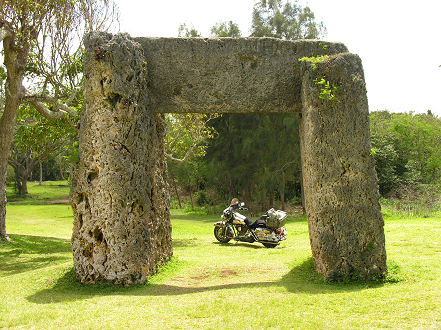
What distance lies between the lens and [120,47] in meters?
6.80

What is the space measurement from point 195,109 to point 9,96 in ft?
22.9

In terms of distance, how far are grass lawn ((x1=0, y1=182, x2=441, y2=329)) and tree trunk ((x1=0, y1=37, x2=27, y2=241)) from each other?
3.00 m

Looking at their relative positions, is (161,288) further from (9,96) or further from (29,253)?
(9,96)

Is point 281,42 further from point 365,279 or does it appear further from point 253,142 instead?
point 253,142

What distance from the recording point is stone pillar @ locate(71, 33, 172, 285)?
6.54m

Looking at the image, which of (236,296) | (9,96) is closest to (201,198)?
(9,96)

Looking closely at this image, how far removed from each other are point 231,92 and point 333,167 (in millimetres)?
2154

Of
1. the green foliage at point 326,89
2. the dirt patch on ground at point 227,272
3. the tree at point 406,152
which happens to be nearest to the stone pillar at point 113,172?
the dirt patch on ground at point 227,272

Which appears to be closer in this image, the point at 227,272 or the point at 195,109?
the point at 195,109

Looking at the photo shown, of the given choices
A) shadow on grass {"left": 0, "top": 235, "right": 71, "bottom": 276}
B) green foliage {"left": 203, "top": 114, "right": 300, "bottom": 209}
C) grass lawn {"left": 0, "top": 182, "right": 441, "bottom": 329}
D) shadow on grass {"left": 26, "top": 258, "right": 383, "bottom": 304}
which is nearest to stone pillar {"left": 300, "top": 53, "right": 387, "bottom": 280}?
shadow on grass {"left": 26, "top": 258, "right": 383, "bottom": 304}

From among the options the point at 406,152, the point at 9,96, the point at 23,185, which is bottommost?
the point at 23,185

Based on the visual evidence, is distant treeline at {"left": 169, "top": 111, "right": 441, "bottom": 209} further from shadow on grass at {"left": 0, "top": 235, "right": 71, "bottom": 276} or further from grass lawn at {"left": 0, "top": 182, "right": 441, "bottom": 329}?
grass lawn at {"left": 0, "top": 182, "right": 441, "bottom": 329}

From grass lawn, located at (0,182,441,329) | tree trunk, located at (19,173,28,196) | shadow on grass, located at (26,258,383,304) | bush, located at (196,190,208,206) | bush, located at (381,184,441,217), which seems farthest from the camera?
tree trunk, located at (19,173,28,196)

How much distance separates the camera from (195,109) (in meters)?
7.40
